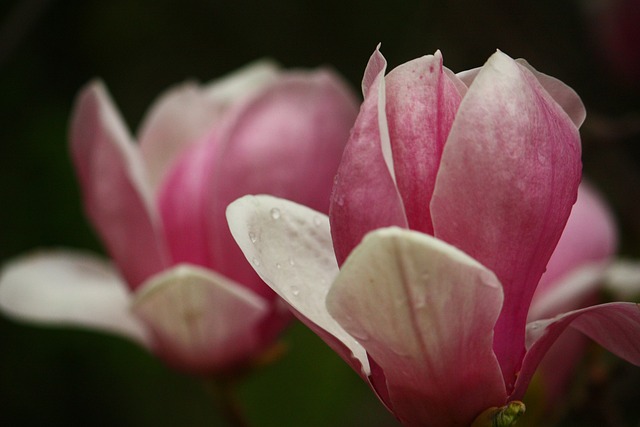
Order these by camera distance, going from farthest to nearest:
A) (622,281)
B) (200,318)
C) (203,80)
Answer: (203,80) → (622,281) → (200,318)

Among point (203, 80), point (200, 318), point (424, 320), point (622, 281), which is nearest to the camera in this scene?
point (424, 320)

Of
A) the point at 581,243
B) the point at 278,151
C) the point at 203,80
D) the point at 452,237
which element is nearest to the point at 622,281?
the point at 581,243

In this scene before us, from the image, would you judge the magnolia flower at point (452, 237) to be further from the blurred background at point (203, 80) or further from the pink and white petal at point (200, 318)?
the blurred background at point (203, 80)

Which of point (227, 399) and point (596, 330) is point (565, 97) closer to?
point (596, 330)

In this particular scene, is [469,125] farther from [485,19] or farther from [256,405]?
[485,19]

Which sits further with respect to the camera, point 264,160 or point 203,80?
point 203,80

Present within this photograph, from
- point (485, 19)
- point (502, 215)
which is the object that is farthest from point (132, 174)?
point (485, 19)

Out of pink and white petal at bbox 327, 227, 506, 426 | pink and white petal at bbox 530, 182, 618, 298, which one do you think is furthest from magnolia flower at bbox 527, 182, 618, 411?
pink and white petal at bbox 327, 227, 506, 426
